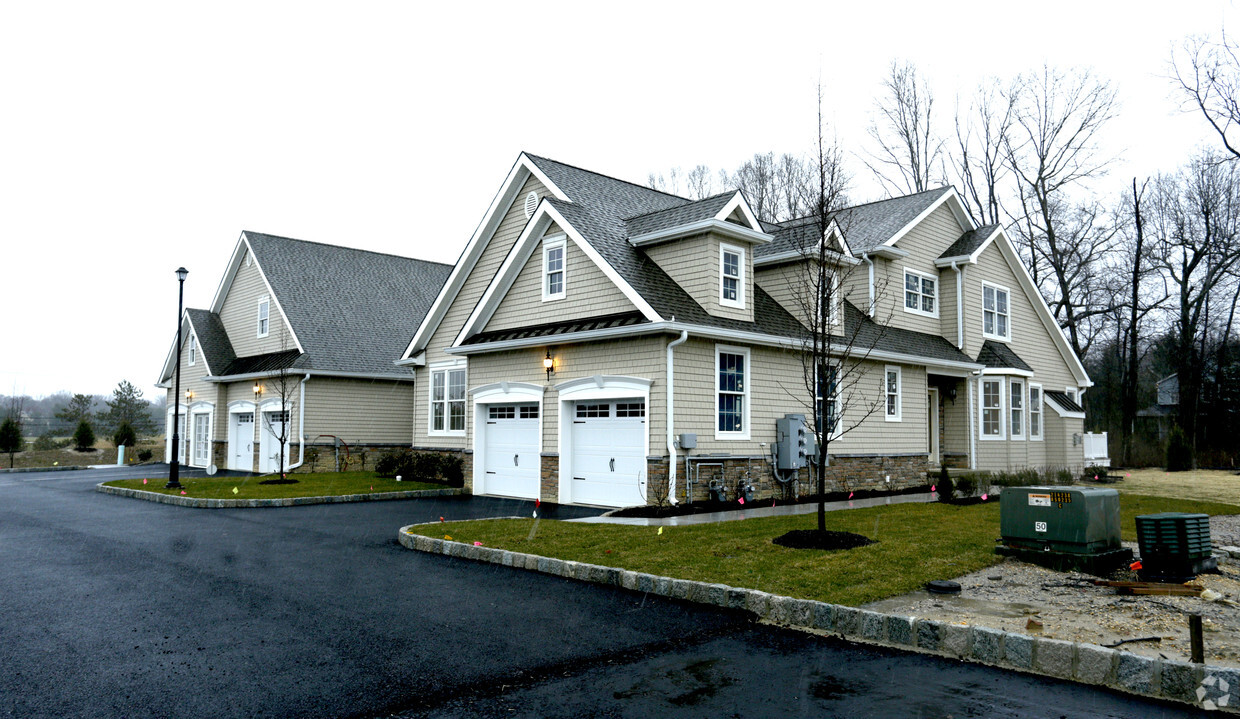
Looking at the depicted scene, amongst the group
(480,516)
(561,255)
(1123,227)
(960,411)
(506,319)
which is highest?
(1123,227)

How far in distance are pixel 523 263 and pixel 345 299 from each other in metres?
13.8

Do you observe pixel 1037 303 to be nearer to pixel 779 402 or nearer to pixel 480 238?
pixel 779 402

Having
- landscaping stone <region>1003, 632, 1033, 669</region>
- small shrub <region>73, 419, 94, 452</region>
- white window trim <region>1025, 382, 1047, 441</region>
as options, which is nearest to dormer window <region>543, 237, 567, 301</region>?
landscaping stone <region>1003, 632, 1033, 669</region>

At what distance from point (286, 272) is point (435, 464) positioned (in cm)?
1207

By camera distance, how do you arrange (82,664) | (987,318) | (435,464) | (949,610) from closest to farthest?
(82,664) → (949,610) → (435,464) → (987,318)

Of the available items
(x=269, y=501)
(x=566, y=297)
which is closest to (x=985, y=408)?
(x=566, y=297)

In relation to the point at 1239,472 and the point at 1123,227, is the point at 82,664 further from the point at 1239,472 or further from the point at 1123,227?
the point at 1123,227

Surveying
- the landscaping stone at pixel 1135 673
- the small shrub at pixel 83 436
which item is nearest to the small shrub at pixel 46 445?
the small shrub at pixel 83 436

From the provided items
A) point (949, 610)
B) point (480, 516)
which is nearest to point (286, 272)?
point (480, 516)

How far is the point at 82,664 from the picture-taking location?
240 inches

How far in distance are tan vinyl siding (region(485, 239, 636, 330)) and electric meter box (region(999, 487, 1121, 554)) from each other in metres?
8.34

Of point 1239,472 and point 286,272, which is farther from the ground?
point 286,272

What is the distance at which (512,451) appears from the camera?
63.3 feet

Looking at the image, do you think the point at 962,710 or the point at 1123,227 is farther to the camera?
the point at 1123,227
